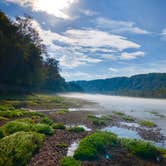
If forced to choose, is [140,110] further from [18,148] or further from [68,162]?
[18,148]

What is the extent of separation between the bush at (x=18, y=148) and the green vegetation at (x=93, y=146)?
2910 mm

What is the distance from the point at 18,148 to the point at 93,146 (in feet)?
18.4

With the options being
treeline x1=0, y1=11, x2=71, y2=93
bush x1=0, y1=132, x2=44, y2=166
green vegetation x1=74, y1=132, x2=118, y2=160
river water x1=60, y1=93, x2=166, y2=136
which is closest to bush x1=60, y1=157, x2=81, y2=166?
green vegetation x1=74, y1=132, x2=118, y2=160

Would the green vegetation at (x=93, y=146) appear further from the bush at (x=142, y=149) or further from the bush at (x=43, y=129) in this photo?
the bush at (x=43, y=129)

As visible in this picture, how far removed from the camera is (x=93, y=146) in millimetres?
13906

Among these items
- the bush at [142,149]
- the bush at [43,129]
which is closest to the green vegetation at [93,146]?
the bush at [142,149]

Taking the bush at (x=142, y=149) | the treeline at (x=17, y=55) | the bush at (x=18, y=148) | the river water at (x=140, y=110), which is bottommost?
the river water at (x=140, y=110)

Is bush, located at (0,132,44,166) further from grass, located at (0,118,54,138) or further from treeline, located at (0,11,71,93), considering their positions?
treeline, located at (0,11,71,93)

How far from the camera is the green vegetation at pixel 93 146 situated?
12312mm

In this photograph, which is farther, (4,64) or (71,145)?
(4,64)

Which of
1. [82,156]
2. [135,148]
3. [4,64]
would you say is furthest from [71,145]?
[4,64]

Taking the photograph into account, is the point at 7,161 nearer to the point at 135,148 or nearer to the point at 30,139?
the point at 30,139

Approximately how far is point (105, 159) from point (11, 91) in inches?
2194

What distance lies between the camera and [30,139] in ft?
40.4
